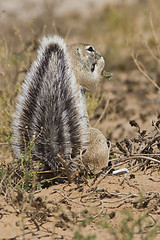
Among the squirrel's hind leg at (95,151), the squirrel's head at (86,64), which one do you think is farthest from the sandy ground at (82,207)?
the squirrel's head at (86,64)

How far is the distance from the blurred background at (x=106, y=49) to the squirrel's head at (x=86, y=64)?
320 millimetres

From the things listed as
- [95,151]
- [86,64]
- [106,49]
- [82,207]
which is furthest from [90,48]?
[106,49]

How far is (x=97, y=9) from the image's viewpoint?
1691cm

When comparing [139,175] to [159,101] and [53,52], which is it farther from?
[159,101]

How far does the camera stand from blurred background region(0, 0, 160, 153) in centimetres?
627

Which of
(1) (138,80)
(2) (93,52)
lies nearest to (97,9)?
(1) (138,80)

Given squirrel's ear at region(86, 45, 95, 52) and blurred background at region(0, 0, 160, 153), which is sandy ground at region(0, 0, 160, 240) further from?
squirrel's ear at region(86, 45, 95, 52)

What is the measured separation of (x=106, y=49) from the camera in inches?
445

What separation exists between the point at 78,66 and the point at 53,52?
40.1 inches

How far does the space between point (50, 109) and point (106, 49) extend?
7.91 metres

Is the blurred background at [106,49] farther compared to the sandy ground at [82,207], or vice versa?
the blurred background at [106,49]

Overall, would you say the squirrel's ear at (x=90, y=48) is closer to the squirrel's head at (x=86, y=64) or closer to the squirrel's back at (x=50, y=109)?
the squirrel's head at (x=86, y=64)

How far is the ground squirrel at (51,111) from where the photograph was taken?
3725 millimetres

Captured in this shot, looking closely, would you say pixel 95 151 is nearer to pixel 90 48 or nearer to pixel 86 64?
pixel 86 64
